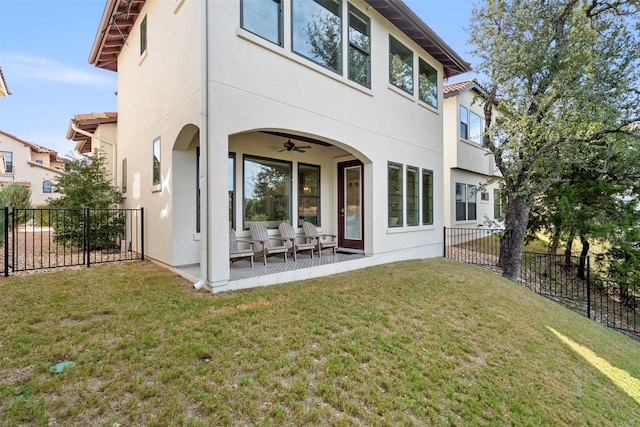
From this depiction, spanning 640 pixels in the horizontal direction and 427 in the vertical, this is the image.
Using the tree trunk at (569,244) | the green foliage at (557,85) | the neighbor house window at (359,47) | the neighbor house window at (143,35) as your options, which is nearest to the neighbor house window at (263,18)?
the neighbor house window at (359,47)

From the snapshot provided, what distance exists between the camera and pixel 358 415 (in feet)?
8.61

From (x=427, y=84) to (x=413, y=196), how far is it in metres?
4.10

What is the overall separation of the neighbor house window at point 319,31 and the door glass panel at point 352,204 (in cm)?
305

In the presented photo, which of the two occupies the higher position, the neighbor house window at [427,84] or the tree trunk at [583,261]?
the neighbor house window at [427,84]

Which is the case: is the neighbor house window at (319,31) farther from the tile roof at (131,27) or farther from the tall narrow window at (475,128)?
the tall narrow window at (475,128)

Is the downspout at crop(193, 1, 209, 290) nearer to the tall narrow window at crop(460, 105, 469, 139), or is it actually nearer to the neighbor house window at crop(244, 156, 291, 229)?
the neighbor house window at crop(244, 156, 291, 229)

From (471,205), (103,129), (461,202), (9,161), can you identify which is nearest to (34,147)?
(9,161)

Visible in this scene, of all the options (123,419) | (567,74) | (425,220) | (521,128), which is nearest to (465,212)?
(425,220)

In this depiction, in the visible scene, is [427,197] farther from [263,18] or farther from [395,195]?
[263,18]

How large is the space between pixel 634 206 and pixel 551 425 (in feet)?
36.1

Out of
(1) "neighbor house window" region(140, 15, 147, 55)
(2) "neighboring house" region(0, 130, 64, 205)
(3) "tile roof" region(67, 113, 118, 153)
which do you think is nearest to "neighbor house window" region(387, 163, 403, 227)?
(1) "neighbor house window" region(140, 15, 147, 55)

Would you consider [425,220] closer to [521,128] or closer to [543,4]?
[521,128]

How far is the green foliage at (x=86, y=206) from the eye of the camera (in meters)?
8.93

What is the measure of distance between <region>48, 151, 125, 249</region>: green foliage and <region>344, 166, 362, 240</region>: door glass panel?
272 inches
